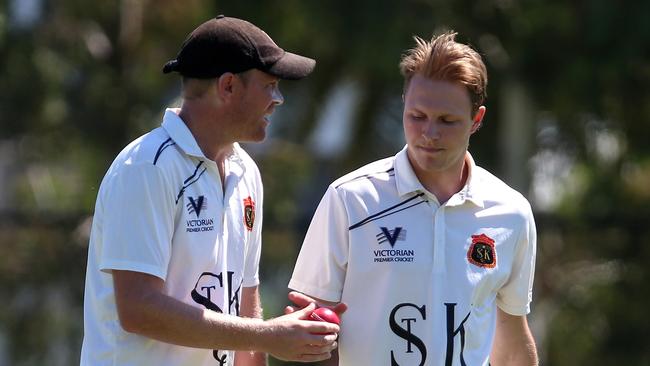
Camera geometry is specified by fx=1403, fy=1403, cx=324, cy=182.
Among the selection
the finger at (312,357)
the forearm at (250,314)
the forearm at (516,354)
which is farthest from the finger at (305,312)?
the forearm at (516,354)

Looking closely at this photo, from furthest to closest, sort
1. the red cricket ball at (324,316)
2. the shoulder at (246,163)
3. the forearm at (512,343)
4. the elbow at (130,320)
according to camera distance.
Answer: the forearm at (512,343), the shoulder at (246,163), the red cricket ball at (324,316), the elbow at (130,320)

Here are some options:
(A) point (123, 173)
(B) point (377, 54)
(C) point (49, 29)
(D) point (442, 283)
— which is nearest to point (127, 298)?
(A) point (123, 173)

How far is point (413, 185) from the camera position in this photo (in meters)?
4.79

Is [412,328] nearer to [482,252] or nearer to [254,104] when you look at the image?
[482,252]

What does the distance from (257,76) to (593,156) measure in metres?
10.5

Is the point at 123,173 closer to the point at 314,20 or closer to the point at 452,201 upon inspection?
the point at 452,201

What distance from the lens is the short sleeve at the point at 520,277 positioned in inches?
194

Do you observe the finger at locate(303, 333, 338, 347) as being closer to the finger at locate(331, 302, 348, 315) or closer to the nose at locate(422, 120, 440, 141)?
the finger at locate(331, 302, 348, 315)

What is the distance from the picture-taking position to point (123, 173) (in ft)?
14.2

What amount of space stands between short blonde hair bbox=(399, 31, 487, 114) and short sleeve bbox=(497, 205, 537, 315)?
483mm

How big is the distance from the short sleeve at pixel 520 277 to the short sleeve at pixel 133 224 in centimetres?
128

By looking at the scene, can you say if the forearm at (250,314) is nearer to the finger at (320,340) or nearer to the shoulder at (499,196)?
the finger at (320,340)

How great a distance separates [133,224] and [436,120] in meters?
1.10

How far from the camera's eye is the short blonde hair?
4746 mm
